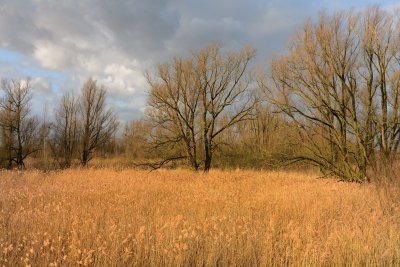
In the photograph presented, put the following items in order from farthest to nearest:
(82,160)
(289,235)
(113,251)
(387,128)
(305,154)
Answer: (82,160) → (305,154) → (387,128) → (289,235) → (113,251)

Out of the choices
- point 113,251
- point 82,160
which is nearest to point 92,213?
point 113,251

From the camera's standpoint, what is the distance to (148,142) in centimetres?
2741

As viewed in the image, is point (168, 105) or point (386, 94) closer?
point (386, 94)

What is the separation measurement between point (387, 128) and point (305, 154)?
200 inches

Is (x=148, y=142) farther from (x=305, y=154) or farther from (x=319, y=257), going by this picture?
(x=319, y=257)

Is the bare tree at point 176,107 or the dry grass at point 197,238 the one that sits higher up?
the bare tree at point 176,107

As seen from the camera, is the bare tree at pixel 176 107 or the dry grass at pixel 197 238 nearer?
the dry grass at pixel 197 238

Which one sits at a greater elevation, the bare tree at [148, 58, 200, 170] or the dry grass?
the bare tree at [148, 58, 200, 170]

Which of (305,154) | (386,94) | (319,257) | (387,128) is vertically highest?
(386,94)

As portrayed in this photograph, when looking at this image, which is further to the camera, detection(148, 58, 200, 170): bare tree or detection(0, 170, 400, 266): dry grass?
detection(148, 58, 200, 170): bare tree

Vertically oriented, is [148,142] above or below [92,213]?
above

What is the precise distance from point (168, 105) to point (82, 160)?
1245 centimetres

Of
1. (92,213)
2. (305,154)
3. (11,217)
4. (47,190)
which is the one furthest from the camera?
(305,154)

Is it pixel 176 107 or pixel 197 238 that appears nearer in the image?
pixel 197 238
